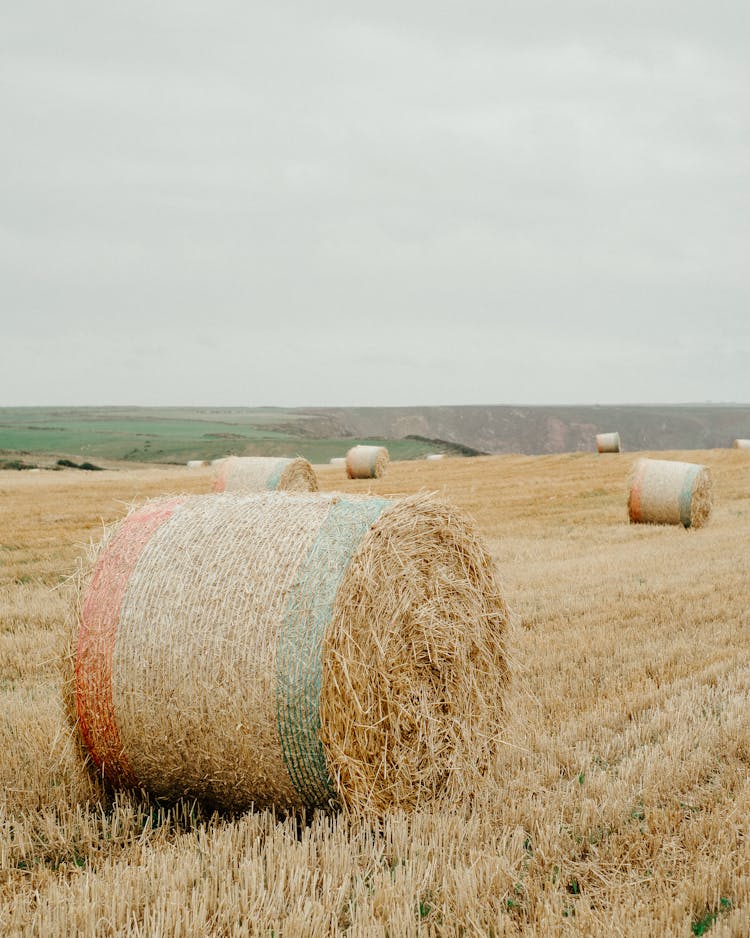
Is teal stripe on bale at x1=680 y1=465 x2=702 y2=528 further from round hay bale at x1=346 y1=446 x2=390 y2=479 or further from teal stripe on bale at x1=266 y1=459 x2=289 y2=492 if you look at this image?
round hay bale at x1=346 y1=446 x2=390 y2=479

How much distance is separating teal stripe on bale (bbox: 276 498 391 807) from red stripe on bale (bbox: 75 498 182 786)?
879 millimetres

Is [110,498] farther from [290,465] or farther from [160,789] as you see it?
[160,789]

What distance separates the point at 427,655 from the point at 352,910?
159 cm

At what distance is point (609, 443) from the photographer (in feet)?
112

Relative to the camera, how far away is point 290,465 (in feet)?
50.7

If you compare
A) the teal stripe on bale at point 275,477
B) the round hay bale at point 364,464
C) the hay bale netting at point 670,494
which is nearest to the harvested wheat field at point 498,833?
the teal stripe on bale at point 275,477

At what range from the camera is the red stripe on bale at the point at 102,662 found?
13.5ft

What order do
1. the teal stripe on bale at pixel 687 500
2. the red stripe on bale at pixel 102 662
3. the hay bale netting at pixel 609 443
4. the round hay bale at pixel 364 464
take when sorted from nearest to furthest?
1. the red stripe on bale at pixel 102 662
2. the teal stripe on bale at pixel 687 500
3. the round hay bale at pixel 364 464
4. the hay bale netting at pixel 609 443

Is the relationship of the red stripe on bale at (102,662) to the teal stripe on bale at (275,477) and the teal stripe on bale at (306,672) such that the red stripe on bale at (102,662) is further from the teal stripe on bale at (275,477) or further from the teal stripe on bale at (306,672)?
the teal stripe on bale at (275,477)

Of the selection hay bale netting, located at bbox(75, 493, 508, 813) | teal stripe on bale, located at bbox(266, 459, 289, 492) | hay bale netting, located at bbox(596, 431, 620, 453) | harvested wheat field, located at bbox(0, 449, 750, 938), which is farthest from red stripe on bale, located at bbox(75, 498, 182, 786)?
hay bale netting, located at bbox(596, 431, 620, 453)

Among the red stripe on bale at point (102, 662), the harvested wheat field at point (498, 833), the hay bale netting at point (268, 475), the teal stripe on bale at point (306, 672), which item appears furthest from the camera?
the hay bale netting at point (268, 475)

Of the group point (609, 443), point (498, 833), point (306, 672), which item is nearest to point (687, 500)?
point (498, 833)

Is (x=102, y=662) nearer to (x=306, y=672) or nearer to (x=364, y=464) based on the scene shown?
(x=306, y=672)

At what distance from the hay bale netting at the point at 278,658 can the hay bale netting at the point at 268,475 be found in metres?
10.5
